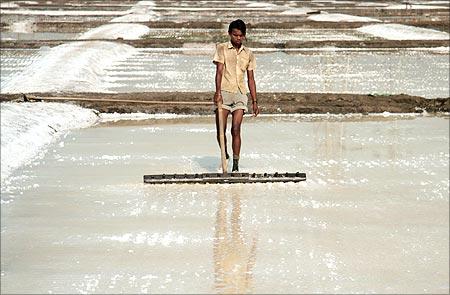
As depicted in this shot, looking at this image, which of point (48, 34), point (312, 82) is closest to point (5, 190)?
point (312, 82)

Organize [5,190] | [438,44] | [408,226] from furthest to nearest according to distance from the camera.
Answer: [438,44], [5,190], [408,226]

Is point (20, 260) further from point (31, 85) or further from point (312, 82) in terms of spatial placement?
point (312, 82)

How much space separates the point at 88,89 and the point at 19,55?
21.5ft

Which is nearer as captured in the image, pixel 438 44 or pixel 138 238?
pixel 138 238

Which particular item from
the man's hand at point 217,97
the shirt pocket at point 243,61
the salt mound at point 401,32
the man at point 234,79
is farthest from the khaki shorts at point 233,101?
the salt mound at point 401,32

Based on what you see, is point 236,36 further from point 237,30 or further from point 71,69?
point 71,69

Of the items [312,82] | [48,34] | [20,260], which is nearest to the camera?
[20,260]

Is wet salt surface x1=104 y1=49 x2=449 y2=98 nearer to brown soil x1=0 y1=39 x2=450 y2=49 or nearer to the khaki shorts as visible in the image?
brown soil x1=0 y1=39 x2=450 y2=49

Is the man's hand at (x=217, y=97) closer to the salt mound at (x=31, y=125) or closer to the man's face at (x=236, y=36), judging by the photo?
the man's face at (x=236, y=36)

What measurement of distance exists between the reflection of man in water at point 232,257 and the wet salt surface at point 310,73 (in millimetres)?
7467

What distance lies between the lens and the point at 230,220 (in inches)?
226

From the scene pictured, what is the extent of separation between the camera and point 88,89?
12.7m

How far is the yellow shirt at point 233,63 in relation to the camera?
22.5ft

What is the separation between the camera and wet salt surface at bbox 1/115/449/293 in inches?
179
